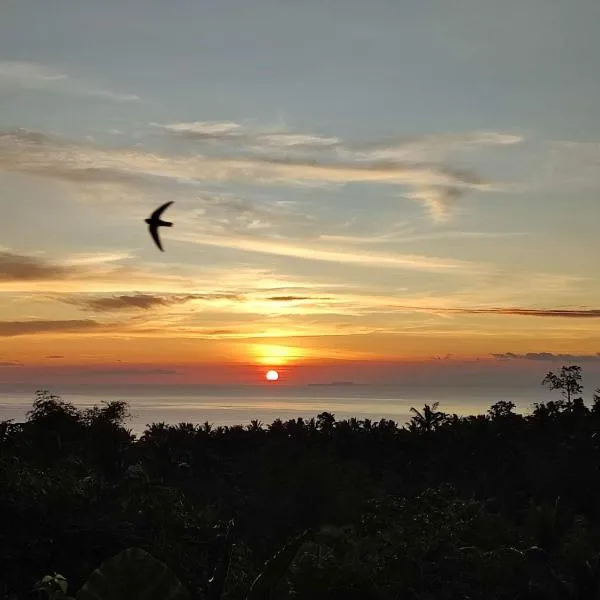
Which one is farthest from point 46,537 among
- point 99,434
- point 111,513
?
point 99,434

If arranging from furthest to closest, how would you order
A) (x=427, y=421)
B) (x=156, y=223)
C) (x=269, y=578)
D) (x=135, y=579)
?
1. (x=427, y=421)
2. (x=156, y=223)
3. (x=269, y=578)
4. (x=135, y=579)

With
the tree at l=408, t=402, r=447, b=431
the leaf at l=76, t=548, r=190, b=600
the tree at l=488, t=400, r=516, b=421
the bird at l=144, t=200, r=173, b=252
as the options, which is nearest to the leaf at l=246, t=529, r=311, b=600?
the leaf at l=76, t=548, r=190, b=600

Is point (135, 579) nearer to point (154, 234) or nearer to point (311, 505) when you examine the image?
point (154, 234)

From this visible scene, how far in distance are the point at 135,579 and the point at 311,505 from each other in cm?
4038

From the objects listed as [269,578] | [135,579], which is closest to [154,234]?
[135,579]

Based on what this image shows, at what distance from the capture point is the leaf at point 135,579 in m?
7.91

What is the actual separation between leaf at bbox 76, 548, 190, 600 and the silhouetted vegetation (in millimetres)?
19

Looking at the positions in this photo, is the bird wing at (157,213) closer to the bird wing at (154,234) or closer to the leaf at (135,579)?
the bird wing at (154,234)

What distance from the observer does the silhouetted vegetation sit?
71.4ft

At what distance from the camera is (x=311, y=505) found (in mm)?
47344

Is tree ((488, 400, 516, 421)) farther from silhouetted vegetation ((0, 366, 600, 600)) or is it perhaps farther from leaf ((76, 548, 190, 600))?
leaf ((76, 548, 190, 600))

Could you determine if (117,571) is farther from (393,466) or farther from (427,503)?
(393,466)

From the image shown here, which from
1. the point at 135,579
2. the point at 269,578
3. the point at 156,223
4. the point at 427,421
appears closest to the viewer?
the point at 135,579

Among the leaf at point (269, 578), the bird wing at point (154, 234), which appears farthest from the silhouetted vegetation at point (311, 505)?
the bird wing at point (154, 234)
